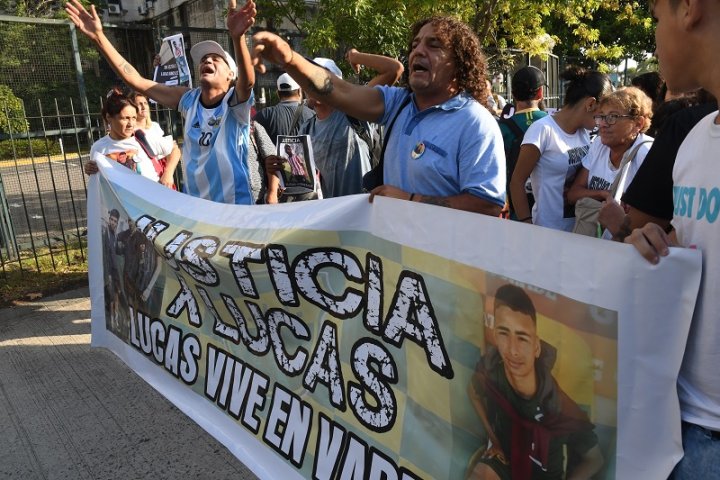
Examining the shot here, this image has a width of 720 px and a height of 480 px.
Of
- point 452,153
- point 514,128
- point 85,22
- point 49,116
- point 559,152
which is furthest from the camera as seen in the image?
point 49,116

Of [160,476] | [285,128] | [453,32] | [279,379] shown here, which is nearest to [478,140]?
[453,32]

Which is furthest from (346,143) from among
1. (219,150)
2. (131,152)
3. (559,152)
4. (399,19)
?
(399,19)

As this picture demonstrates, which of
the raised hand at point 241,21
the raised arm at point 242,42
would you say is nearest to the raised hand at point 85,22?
the raised arm at point 242,42

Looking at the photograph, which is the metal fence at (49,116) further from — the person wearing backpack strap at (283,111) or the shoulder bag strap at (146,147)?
the person wearing backpack strap at (283,111)

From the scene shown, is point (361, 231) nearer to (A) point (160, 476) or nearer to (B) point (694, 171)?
(B) point (694, 171)

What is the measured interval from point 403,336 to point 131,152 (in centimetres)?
338

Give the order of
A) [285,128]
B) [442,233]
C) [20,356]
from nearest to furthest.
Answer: [442,233], [20,356], [285,128]

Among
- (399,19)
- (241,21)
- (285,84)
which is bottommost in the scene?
(285,84)

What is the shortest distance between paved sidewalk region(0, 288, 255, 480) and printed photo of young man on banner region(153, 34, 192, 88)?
122 inches

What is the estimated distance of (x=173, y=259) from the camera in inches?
113

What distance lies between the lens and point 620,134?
3.13m

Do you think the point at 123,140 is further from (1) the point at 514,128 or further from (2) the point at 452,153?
(2) the point at 452,153

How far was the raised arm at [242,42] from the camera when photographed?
2.75m

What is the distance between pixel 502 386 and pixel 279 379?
1.07 meters
